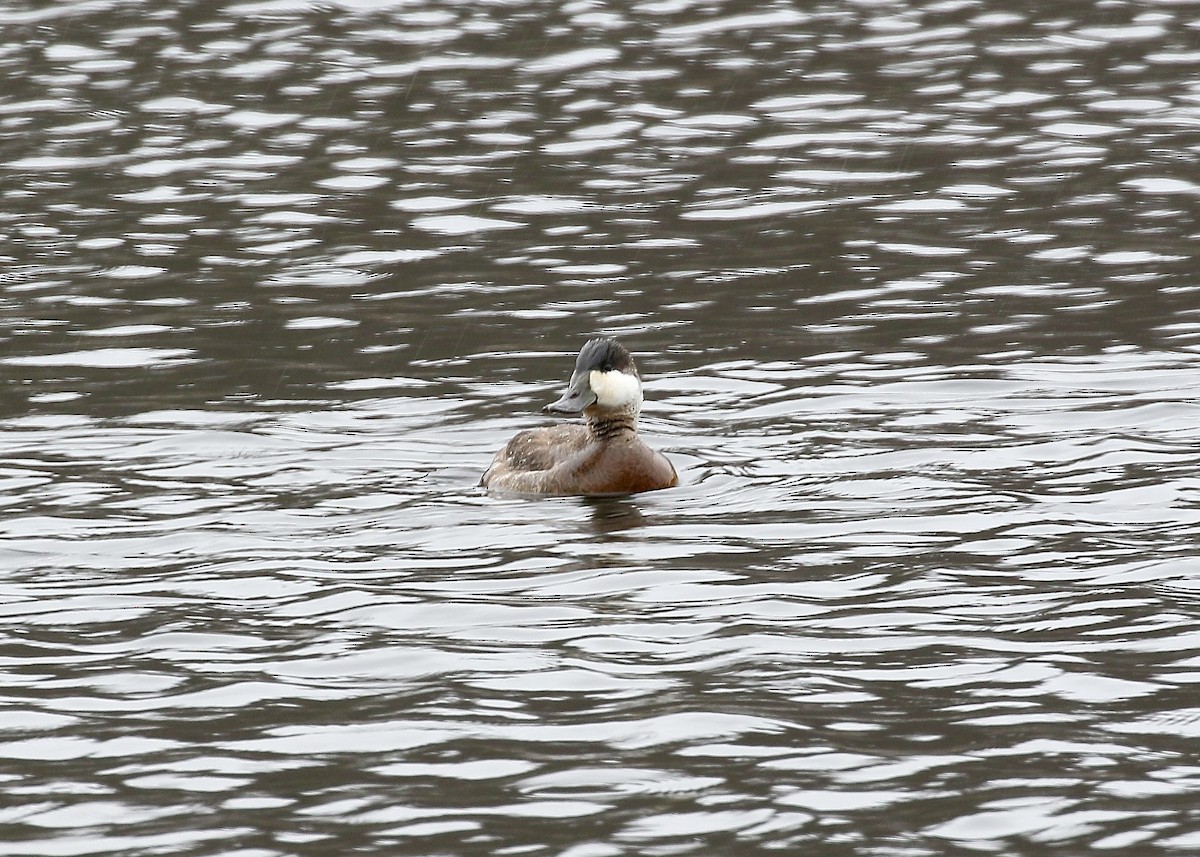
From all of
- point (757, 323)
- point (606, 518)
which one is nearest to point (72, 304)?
point (757, 323)

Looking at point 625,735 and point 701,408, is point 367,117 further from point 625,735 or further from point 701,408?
point 625,735

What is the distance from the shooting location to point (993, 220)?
737 inches

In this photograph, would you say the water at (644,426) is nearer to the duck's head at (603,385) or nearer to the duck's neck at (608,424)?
the duck's neck at (608,424)

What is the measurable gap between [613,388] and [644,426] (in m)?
1.40

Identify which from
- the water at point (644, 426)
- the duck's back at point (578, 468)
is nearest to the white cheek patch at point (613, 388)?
the duck's back at point (578, 468)

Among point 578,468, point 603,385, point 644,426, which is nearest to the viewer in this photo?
point 578,468

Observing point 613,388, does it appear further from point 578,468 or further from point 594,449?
point 578,468

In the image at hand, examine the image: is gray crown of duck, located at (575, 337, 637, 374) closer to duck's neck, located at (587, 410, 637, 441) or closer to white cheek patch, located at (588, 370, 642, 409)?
white cheek patch, located at (588, 370, 642, 409)

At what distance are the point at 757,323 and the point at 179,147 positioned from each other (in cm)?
813

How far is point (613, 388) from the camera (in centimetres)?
1281

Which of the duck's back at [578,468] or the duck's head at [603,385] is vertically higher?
the duck's head at [603,385]

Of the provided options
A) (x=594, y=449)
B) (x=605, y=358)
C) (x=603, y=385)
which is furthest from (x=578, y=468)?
(x=605, y=358)

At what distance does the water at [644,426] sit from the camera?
7609 mm

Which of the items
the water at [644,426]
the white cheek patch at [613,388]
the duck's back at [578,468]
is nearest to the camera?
the water at [644,426]
